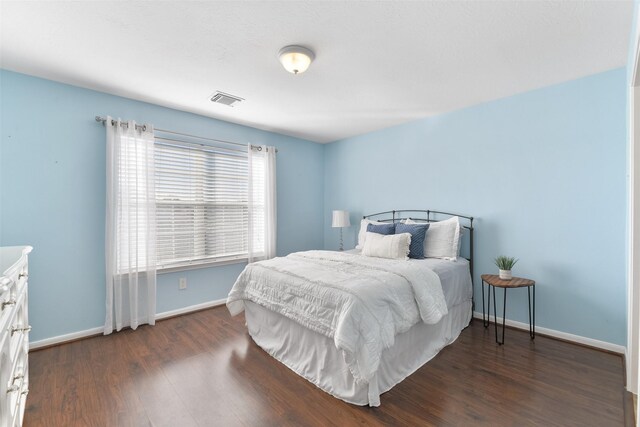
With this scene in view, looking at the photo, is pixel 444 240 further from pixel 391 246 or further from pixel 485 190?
pixel 485 190

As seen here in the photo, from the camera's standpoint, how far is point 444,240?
127 inches

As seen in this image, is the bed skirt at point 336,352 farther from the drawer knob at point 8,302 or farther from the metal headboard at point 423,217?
the drawer knob at point 8,302

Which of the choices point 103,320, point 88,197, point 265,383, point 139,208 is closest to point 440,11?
point 265,383

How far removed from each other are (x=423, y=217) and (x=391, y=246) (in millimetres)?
958

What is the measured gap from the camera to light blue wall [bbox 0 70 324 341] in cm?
255

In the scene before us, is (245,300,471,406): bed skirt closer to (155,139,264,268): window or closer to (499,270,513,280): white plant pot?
(499,270,513,280): white plant pot

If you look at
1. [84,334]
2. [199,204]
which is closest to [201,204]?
[199,204]

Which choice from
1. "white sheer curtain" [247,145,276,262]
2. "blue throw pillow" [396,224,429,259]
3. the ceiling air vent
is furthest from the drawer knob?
"blue throw pillow" [396,224,429,259]

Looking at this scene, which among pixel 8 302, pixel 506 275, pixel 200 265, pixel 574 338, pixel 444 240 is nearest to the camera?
pixel 8 302

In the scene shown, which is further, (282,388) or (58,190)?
(58,190)

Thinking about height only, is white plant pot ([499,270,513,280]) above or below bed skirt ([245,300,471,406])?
above

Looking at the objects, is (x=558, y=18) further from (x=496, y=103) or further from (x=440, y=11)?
(x=496, y=103)

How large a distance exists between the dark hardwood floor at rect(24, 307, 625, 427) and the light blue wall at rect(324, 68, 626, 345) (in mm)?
478

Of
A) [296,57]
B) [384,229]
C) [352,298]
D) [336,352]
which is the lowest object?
[336,352]
